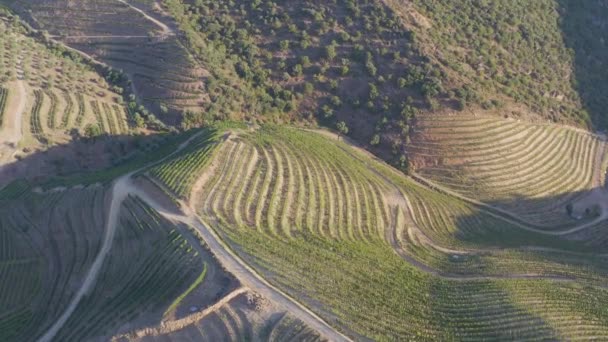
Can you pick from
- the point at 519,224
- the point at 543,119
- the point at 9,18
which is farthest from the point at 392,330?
the point at 9,18

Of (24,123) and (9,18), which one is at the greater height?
(9,18)

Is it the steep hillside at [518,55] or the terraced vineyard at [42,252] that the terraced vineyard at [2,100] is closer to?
the terraced vineyard at [42,252]

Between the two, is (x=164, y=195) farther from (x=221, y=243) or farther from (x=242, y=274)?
(x=242, y=274)

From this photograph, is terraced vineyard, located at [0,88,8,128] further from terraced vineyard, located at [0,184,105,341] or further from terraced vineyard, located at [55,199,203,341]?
terraced vineyard, located at [55,199,203,341]

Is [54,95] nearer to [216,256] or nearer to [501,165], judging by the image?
[216,256]

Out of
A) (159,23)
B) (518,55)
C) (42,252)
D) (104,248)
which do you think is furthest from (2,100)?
(518,55)
